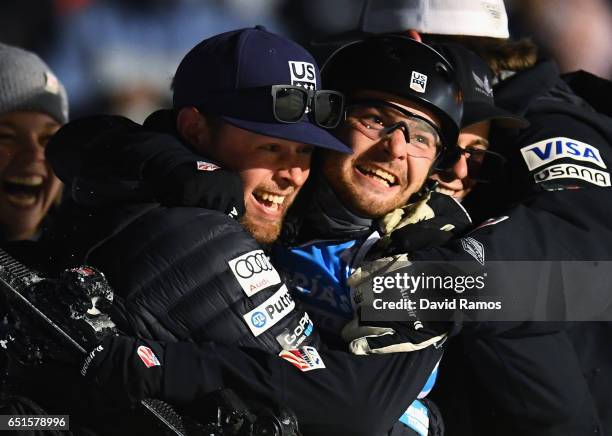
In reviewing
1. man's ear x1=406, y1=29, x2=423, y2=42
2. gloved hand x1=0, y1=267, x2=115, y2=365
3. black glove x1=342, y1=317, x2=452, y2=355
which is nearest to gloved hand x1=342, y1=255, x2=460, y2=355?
black glove x1=342, y1=317, x2=452, y2=355

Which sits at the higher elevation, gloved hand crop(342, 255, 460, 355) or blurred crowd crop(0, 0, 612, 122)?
gloved hand crop(342, 255, 460, 355)

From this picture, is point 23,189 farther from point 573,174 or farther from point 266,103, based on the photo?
point 573,174

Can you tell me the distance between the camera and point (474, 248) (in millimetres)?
3184

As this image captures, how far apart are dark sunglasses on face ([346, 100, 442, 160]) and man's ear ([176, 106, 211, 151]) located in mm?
505

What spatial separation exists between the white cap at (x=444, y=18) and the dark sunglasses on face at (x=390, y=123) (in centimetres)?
85

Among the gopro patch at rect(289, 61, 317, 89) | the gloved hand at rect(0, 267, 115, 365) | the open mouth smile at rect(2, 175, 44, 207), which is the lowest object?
the open mouth smile at rect(2, 175, 44, 207)

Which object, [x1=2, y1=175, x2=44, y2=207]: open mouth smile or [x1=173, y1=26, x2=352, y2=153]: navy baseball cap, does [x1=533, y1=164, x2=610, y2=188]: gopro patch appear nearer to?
[x1=173, y1=26, x2=352, y2=153]: navy baseball cap

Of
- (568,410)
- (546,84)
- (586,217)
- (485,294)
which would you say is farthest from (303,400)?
(546,84)

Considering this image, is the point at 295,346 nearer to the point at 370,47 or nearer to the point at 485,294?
the point at 485,294

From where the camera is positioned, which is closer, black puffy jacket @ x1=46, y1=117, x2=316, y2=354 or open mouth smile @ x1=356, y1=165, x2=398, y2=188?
black puffy jacket @ x1=46, y1=117, x2=316, y2=354

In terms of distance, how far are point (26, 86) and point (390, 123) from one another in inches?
65.5

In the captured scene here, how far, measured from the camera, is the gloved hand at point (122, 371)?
Result: 8.45 feet

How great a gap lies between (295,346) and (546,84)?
1.65 m

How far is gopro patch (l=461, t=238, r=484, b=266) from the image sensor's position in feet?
10.4
